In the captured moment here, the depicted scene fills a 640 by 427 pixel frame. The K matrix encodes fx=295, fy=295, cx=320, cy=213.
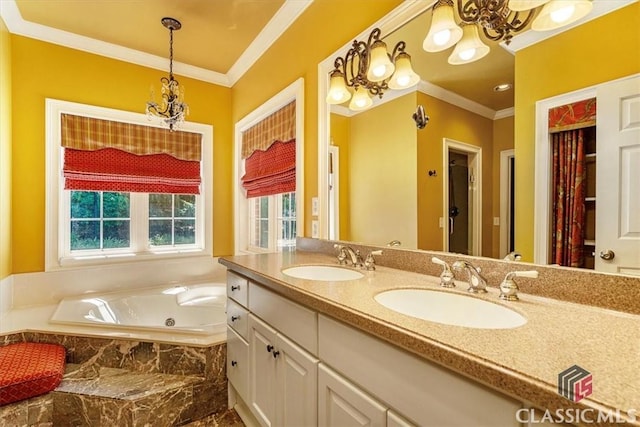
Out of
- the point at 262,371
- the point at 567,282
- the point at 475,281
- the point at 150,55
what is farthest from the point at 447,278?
the point at 150,55

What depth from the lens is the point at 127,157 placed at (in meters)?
2.80

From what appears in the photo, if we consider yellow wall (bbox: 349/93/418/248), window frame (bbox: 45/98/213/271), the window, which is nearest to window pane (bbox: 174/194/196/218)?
window frame (bbox: 45/98/213/271)

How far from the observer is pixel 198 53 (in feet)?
9.19

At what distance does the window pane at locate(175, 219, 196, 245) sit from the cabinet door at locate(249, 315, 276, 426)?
2.09 meters

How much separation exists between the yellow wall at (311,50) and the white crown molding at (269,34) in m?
0.05

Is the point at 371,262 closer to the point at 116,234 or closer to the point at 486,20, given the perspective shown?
the point at 486,20

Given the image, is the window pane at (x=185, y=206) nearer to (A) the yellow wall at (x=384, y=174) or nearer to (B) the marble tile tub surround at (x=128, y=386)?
(B) the marble tile tub surround at (x=128, y=386)

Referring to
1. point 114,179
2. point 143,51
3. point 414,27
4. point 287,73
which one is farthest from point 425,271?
point 143,51

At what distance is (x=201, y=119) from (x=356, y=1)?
2.13 meters

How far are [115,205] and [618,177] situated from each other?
3.42 m

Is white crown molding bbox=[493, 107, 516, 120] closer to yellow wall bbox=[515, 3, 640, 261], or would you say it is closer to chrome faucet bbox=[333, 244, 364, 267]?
yellow wall bbox=[515, 3, 640, 261]

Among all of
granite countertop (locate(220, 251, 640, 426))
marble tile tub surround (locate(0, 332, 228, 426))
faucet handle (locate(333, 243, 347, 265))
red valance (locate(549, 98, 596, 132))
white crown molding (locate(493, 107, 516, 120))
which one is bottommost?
marble tile tub surround (locate(0, 332, 228, 426))

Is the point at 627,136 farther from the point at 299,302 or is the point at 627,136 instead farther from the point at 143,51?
the point at 143,51

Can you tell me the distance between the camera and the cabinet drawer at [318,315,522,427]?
0.54 m
